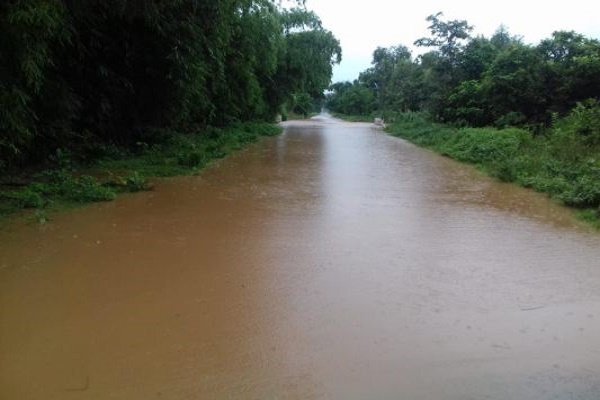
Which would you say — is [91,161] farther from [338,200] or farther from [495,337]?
[495,337]

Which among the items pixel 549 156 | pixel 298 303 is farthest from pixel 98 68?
pixel 549 156

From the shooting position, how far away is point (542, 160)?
433 inches

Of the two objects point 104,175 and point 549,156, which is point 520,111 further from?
point 104,175

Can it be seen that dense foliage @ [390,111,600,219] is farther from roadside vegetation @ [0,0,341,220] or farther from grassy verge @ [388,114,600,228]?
roadside vegetation @ [0,0,341,220]

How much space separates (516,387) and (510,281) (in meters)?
1.98

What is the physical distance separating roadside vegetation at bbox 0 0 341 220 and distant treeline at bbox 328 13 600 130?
29.6 ft

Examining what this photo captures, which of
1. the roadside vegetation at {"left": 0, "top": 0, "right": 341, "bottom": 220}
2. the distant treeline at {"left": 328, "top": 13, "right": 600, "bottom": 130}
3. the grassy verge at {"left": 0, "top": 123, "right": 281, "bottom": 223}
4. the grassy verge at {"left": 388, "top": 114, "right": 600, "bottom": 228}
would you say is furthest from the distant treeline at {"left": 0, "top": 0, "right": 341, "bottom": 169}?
the distant treeline at {"left": 328, "top": 13, "right": 600, "bottom": 130}

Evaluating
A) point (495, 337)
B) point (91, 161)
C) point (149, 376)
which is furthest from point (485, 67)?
point (149, 376)

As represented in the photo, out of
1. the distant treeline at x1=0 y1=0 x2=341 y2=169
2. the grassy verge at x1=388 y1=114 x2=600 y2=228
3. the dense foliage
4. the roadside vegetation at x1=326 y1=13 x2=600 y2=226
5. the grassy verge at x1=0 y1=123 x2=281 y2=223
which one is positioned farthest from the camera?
the roadside vegetation at x1=326 y1=13 x2=600 y2=226

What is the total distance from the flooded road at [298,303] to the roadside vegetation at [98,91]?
165cm

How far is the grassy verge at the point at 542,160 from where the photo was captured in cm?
815

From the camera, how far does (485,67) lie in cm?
2150

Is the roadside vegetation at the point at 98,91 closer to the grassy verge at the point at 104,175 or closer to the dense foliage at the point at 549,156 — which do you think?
the grassy verge at the point at 104,175

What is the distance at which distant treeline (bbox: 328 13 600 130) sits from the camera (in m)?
15.7
